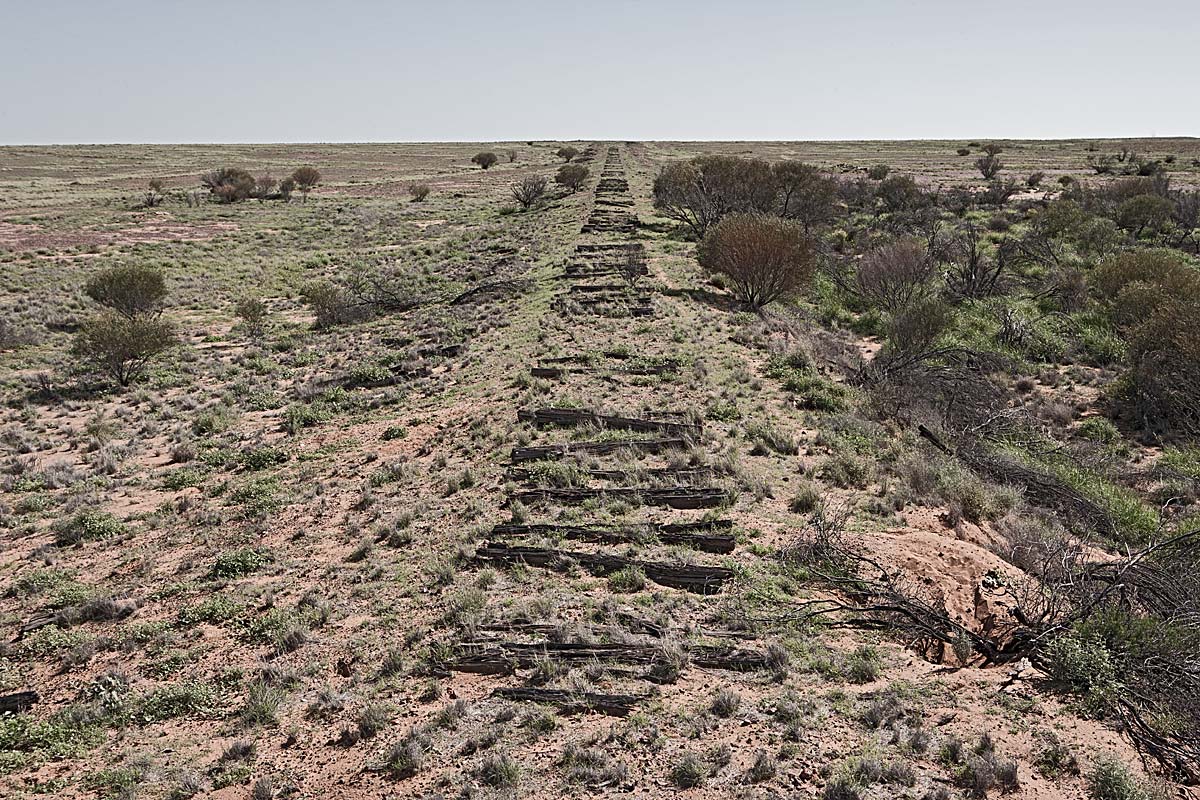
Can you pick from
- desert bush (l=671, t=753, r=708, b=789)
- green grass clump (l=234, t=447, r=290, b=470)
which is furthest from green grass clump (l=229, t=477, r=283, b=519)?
desert bush (l=671, t=753, r=708, b=789)

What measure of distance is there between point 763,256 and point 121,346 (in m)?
20.0

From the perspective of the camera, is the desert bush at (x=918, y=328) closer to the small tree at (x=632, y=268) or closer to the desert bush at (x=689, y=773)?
the small tree at (x=632, y=268)

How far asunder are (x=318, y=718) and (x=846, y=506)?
760cm

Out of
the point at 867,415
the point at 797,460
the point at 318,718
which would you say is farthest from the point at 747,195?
the point at 318,718

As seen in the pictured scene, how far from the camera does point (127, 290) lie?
26078 millimetres

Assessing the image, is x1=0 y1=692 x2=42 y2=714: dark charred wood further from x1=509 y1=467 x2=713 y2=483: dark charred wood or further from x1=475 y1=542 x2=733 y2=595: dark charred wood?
x1=509 y1=467 x2=713 y2=483: dark charred wood

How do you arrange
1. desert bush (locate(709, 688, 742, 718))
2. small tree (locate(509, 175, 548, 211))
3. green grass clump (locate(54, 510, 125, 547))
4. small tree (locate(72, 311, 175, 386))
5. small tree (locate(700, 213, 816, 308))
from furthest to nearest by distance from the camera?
small tree (locate(509, 175, 548, 211))
small tree (locate(700, 213, 816, 308))
small tree (locate(72, 311, 175, 386))
green grass clump (locate(54, 510, 125, 547))
desert bush (locate(709, 688, 742, 718))

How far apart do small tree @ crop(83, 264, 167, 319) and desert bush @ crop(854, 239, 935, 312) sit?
2726 cm

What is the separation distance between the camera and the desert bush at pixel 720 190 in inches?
1544

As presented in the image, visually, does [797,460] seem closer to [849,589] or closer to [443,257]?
[849,589]

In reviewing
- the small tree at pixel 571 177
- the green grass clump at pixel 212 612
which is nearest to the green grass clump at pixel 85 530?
the green grass clump at pixel 212 612

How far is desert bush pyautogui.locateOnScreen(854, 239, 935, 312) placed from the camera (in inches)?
1055

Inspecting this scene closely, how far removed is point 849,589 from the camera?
853 centimetres

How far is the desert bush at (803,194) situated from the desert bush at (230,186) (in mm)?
48864
